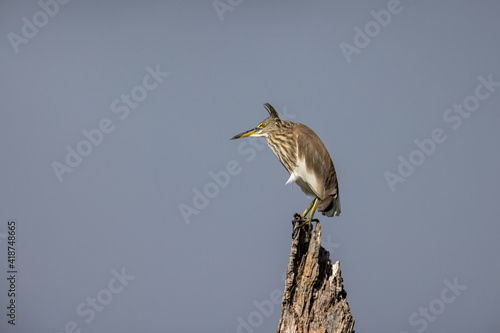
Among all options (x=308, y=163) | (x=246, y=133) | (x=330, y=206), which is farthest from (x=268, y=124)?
(x=330, y=206)

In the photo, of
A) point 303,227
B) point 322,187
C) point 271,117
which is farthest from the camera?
point 271,117

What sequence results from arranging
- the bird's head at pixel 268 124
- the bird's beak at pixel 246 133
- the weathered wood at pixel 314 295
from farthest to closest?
the bird's beak at pixel 246 133, the bird's head at pixel 268 124, the weathered wood at pixel 314 295

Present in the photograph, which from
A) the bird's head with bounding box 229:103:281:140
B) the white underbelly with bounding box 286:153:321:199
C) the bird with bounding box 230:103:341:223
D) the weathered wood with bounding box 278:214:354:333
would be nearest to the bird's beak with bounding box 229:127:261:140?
the bird's head with bounding box 229:103:281:140

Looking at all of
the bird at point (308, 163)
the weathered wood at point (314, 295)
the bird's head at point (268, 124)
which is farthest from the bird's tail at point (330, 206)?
the bird's head at point (268, 124)

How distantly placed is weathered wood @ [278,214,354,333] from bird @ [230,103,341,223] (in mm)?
1221

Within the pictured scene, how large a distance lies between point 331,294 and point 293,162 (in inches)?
121

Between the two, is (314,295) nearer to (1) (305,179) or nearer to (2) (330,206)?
(2) (330,206)

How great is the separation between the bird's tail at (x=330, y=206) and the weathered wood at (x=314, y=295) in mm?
1649

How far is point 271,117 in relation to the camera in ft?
32.6

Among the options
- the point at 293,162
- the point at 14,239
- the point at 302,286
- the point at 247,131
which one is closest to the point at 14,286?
the point at 14,239

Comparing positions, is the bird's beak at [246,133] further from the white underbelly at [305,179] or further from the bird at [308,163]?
the white underbelly at [305,179]

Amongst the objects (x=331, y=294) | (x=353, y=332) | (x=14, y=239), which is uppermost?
(x=14, y=239)

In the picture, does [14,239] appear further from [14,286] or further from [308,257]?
[308,257]

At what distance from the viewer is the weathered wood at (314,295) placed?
636cm
